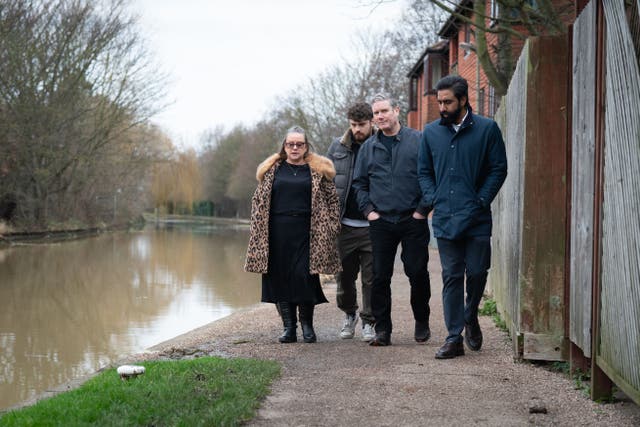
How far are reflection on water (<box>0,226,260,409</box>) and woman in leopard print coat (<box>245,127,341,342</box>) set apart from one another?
2.14 m

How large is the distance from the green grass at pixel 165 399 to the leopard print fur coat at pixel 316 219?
1.75 meters

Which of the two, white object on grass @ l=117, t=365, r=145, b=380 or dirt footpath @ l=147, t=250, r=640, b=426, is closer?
dirt footpath @ l=147, t=250, r=640, b=426

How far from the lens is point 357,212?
8.08m

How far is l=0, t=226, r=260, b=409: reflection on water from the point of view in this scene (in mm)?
9156

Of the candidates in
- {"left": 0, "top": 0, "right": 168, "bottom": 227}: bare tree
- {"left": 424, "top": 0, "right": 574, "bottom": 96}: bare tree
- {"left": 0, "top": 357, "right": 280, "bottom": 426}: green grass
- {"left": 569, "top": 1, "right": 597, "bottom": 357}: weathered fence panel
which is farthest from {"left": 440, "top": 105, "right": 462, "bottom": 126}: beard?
{"left": 0, "top": 0, "right": 168, "bottom": 227}: bare tree

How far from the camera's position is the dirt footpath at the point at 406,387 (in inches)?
187

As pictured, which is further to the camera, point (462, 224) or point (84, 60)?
point (84, 60)

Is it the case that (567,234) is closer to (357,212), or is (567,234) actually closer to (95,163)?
(357,212)

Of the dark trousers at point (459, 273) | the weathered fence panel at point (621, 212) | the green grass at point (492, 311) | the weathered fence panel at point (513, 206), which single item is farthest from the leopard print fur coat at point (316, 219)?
the weathered fence panel at point (621, 212)

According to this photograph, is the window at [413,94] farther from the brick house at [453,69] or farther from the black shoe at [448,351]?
the black shoe at [448,351]

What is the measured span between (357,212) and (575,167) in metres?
2.81

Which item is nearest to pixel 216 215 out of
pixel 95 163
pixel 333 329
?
pixel 95 163

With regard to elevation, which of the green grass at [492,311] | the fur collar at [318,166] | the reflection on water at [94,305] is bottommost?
the reflection on water at [94,305]

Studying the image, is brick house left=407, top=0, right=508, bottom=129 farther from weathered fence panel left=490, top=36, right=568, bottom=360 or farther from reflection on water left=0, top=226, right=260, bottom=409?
weathered fence panel left=490, top=36, right=568, bottom=360
